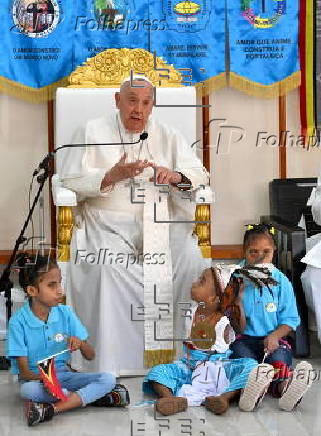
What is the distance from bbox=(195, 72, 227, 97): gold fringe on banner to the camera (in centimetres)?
689

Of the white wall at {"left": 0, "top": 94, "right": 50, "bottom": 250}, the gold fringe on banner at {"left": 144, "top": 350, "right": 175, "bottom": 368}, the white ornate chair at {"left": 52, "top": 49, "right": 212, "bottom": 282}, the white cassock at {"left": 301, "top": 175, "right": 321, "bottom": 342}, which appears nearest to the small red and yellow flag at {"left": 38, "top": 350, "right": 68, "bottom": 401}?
the gold fringe on banner at {"left": 144, "top": 350, "right": 175, "bottom": 368}

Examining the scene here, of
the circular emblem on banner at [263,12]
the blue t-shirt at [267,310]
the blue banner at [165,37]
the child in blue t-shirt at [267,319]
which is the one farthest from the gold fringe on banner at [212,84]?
the blue t-shirt at [267,310]

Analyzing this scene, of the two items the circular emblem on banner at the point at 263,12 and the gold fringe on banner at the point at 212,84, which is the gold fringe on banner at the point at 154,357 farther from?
the circular emblem on banner at the point at 263,12

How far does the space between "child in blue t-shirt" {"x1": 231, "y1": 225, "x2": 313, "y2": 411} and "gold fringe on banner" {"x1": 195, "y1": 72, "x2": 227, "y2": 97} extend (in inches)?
82.8

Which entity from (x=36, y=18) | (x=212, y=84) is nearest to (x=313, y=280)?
(x=212, y=84)

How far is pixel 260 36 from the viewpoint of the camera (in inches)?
271

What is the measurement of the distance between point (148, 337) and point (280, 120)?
2.51 metres

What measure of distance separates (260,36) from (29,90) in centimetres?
165

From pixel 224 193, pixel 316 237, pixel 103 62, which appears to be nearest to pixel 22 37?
pixel 103 62

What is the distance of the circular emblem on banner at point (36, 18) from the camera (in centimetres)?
681

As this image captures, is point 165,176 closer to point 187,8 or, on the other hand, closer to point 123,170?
point 123,170

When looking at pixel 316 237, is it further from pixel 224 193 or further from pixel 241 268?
pixel 224 193

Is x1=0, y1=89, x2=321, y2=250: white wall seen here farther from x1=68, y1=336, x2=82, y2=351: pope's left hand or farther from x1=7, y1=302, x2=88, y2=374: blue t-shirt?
x1=68, y1=336, x2=82, y2=351: pope's left hand

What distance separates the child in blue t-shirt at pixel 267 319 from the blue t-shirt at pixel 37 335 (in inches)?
33.2
